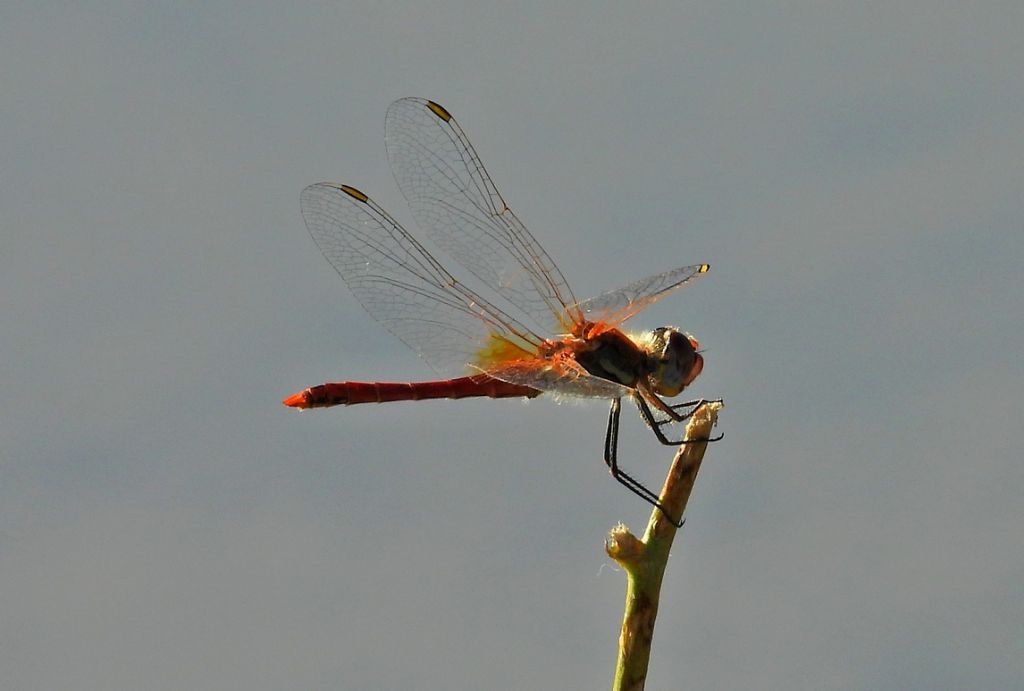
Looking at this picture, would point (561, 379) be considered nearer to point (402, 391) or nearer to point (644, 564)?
point (402, 391)

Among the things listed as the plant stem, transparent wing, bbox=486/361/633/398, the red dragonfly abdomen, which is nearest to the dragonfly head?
transparent wing, bbox=486/361/633/398

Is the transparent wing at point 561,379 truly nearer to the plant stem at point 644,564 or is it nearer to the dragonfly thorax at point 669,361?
the dragonfly thorax at point 669,361

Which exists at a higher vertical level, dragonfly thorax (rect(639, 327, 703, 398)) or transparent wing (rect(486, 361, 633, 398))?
dragonfly thorax (rect(639, 327, 703, 398))

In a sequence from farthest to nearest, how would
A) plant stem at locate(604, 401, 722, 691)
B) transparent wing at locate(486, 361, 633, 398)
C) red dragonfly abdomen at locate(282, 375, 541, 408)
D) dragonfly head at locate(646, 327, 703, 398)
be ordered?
red dragonfly abdomen at locate(282, 375, 541, 408)
dragonfly head at locate(646, 327, 703, 398)
transparent wing at locate(486, 361, 633, 398)
plant stem at locate(604, 401, 722, 691)

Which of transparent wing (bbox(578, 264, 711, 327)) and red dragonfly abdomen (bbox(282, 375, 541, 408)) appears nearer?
transparent wing (bbox(578, 264, 711, 327))

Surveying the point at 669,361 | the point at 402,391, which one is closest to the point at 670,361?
the point at 669,361

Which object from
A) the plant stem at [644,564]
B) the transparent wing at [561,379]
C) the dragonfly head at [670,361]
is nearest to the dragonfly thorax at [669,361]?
the dragonfly head at [670,361]

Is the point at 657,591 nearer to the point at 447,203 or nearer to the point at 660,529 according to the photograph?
the point at 660,529

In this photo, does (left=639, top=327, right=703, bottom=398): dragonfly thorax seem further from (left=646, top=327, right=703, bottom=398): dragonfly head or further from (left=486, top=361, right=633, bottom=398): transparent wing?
(left=486, top=361, right=633, bottom=398): transparent wing
